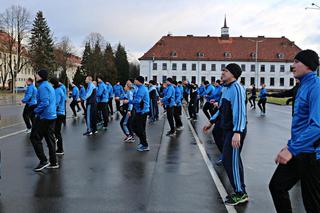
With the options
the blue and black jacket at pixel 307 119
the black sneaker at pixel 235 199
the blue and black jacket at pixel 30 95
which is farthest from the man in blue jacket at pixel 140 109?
→ the blue and black jacket at pixel 307 119

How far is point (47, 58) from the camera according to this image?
68.5 m

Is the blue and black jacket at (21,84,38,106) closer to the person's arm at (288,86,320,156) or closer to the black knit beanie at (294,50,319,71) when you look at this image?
the black knit beanie at (294,50,319,71)

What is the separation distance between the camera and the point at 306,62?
3699mm

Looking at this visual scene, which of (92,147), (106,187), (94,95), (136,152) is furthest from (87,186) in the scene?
(94,95)

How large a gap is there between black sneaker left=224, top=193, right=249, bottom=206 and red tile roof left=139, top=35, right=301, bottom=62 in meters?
88.8

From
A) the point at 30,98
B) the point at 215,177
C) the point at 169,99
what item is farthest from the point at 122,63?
the point at 215,177

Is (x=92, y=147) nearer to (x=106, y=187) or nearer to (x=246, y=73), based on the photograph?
(x=106, y=187)

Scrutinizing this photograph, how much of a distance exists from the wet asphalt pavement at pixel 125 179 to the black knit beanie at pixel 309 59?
2.32 meters

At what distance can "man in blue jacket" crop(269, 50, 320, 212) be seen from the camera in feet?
11.5

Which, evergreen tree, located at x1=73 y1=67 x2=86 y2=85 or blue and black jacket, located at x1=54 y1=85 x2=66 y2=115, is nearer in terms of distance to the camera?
blue and black jacket, located at x1=54 y1=85 x2=66 y2=115

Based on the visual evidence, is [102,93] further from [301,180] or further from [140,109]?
[301,180]

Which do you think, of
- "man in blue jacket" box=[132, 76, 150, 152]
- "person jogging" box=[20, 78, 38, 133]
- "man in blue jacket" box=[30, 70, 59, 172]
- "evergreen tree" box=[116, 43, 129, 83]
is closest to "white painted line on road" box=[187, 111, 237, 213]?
"man in blue jacket" box=[132, 76, 150, 152]

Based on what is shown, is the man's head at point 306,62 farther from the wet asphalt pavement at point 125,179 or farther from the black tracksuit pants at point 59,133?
the black tracksuit pants at point 59,133

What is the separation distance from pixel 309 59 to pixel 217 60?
92318 mm
